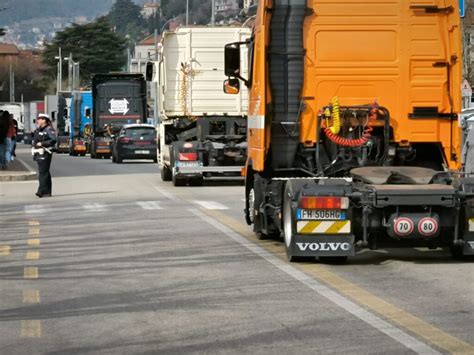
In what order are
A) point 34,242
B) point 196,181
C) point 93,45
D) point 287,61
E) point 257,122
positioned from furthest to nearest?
point 93,45 < point 196,181 < point 34,242 < point 257,122 < point 287,61

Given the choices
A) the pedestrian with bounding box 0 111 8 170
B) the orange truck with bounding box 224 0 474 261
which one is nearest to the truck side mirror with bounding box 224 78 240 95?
the orange truck with bounding box 224 0 474 261

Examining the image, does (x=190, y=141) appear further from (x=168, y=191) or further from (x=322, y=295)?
(x=322, y=295)

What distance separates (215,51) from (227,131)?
1.89 metres

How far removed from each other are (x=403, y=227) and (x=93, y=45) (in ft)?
477

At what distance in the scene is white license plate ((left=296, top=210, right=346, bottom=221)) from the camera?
14.0 meters

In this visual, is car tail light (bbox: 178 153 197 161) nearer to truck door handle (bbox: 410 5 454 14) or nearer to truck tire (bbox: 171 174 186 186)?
truck tire (bbox: 171 174 186 186)

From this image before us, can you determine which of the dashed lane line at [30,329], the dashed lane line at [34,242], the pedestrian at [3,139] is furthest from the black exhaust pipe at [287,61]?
the pedestrian at [3,139]

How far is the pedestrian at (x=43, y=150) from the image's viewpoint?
27828mm

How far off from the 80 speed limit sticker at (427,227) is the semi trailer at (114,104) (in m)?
44.8

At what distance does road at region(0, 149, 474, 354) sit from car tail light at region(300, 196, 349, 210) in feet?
2.04

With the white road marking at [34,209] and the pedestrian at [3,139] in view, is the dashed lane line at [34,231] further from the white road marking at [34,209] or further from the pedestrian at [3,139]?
the pedestrian at [3,139]

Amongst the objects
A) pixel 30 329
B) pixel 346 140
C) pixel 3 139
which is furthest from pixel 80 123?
pixel 30 329

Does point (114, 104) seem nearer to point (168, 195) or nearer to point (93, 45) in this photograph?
point (168, 195)

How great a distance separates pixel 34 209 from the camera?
2417 centimetres
